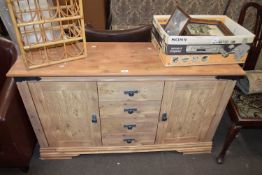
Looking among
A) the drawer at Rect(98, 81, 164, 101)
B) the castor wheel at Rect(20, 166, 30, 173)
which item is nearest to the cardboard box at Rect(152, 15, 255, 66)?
the drawer at Rect(98, 81, 164, 101)

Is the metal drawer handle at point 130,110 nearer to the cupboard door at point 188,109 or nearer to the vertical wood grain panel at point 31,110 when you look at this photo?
the cupboard door at point 188,109

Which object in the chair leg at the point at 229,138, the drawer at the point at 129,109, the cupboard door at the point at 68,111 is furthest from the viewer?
the chair leg at the point at 229,138

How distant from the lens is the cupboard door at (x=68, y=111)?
3.81 feet

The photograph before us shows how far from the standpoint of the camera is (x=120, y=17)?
2.24m

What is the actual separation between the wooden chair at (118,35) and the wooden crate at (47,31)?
0.61 ft

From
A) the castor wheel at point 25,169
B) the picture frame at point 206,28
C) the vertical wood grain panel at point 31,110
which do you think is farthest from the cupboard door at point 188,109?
the castor wheel at point 25,169

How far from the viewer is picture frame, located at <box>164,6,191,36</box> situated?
1144mm

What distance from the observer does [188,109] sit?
4.40 ft

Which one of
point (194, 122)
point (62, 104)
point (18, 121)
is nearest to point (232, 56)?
point (194, 122)

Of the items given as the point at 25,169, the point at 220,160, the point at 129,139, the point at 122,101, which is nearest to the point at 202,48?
the point at 122,101

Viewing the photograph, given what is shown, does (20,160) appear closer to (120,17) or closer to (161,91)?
(161,91)

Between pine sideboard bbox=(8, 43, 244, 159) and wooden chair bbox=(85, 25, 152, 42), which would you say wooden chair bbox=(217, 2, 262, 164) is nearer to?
pine sideboard bbox=(8, 43, 244, 159)

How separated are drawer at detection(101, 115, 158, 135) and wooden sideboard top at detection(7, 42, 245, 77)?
14.7 inches

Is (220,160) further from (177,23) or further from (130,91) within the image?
(177,23)
